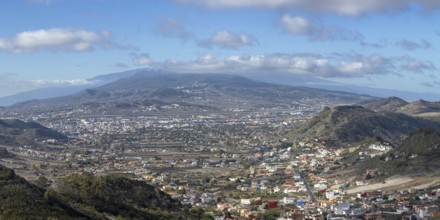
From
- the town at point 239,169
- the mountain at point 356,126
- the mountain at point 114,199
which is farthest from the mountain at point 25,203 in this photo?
the mountain at point 356,126

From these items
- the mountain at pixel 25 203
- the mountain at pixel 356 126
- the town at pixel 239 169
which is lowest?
the town at pixel 239 169

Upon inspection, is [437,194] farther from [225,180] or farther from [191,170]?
[191,170]

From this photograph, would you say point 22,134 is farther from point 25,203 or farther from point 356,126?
point 25,203

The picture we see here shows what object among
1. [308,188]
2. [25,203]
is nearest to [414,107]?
[308,188]

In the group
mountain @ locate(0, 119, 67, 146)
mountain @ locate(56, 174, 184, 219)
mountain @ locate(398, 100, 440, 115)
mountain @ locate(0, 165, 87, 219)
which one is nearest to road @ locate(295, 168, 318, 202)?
mountain @ locate(56, 174, 184, 219)

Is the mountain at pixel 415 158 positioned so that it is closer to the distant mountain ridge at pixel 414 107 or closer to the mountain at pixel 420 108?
the distant mountain ridge at pixel 414 107

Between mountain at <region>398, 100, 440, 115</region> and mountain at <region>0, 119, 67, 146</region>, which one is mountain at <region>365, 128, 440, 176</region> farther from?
mountain at <region>398, 100, 440, 115</region>
